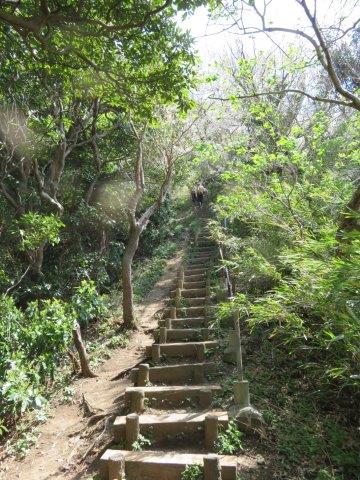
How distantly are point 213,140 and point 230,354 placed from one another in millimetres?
10642

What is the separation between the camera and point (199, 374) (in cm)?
575

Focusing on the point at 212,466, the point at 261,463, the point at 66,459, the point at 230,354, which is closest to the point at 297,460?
the point at 261,463

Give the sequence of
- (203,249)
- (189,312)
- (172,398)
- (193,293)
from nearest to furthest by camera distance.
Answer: (172,398)
(189,312)
(193,293)
(203,249)

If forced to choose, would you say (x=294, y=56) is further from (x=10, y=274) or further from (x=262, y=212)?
(x=10, y=274)

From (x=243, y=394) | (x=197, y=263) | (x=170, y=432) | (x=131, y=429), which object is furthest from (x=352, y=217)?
(x=197, y=263)

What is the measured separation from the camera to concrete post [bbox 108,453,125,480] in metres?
3.81

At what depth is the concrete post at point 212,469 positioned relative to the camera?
3.53 metres

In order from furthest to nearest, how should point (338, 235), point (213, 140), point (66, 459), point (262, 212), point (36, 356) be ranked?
point (213, 140)
point (262, 212)
point (36, 356)
point (66, 459)
point (338, 235)

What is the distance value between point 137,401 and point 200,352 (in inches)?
66.7

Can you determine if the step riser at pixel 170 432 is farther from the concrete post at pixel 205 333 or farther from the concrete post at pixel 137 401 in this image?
the concrete post at pixel 205 333

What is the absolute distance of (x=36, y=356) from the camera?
18.9ft

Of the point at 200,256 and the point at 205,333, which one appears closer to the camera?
the point at 205,333

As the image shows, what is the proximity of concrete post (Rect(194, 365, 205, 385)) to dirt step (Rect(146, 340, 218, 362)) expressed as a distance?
25.2 inches

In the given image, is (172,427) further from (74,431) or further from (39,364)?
(39,364)
